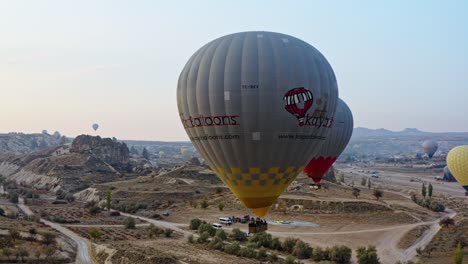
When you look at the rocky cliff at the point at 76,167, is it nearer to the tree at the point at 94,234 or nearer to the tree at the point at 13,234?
the tree at the point at 94,234

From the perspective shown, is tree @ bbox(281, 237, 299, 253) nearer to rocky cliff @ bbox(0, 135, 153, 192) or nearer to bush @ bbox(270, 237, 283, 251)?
bush @ bbox(270, 237, 283, 251)

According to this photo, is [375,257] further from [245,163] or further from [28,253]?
[28,253]

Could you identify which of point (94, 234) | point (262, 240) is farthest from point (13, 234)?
point (262, 240)

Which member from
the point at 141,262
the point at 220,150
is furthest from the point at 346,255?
the point at 220,150

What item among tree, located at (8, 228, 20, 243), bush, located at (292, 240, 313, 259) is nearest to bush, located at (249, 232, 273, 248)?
bush, located at (292, 240, 313, 259)

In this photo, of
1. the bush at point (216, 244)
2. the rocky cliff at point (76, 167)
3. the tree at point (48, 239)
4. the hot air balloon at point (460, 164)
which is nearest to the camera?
the tree at point (48, 239)

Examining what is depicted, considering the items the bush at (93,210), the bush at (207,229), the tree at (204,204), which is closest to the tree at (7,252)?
the bush at (207,229)

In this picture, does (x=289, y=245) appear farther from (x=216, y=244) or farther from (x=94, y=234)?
(x=94, y=234)
